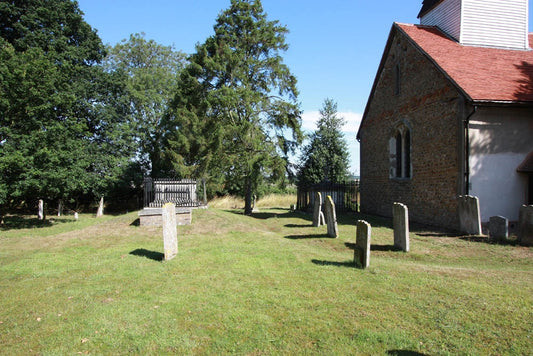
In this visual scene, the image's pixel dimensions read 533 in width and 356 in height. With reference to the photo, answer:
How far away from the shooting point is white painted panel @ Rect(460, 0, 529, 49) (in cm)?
1695

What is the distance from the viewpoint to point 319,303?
5.57 metres

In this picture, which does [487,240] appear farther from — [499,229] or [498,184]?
[498,184]

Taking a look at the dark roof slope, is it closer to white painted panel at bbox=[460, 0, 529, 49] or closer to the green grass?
white painted panel at bbox=[460, 0, 529, 49]

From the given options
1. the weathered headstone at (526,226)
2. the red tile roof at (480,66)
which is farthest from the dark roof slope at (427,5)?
the weathered headstone at (526,226)

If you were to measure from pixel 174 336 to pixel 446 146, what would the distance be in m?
12.9

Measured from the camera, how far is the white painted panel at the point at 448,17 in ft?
56.2

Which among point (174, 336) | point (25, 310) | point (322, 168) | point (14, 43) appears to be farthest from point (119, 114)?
point (174, 336)

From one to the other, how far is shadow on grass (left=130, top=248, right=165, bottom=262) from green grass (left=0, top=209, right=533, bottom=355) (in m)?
0.09

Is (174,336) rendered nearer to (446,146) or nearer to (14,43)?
(446,146)

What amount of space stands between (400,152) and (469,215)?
622 cm

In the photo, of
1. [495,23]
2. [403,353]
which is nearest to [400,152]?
[495,23]

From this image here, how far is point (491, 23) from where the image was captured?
56.2 feet

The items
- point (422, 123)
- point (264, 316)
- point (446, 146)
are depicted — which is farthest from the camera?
point (422, 123)

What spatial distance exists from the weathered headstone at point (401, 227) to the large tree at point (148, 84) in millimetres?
24829
